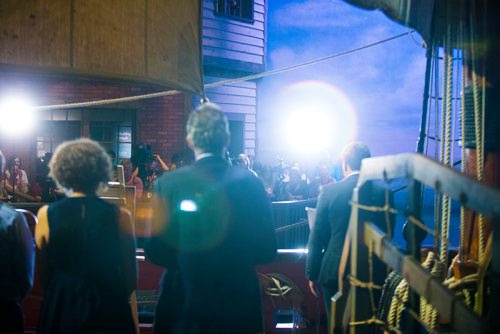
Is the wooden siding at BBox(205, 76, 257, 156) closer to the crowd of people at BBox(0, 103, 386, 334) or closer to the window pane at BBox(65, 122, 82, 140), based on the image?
the window pane at BBox(65, 122, 82, 140)

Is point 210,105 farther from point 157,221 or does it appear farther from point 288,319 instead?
point 288,319

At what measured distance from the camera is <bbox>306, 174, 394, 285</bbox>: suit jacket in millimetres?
3680

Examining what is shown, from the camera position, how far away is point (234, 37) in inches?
538

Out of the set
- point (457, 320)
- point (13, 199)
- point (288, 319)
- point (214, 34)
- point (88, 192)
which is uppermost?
point (214, 34)

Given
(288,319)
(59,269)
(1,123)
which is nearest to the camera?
(59,269)

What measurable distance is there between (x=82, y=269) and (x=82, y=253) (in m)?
0.08

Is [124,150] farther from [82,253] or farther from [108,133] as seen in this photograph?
[82,253]

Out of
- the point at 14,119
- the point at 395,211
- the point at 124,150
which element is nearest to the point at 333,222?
the point at 395,211

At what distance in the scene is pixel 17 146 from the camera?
11477mm

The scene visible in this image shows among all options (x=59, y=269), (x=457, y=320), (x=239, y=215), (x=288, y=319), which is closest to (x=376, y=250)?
(x=239, y=215)

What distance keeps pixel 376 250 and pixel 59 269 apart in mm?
1548

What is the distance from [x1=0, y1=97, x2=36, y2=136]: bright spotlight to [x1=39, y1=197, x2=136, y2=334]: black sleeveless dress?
9757 mm

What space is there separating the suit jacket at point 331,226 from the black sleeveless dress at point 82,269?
166 cm

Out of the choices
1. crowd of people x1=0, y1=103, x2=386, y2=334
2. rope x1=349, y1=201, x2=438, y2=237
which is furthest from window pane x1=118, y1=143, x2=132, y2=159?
rope x1=349, y1=201, x2=438, y2=237
